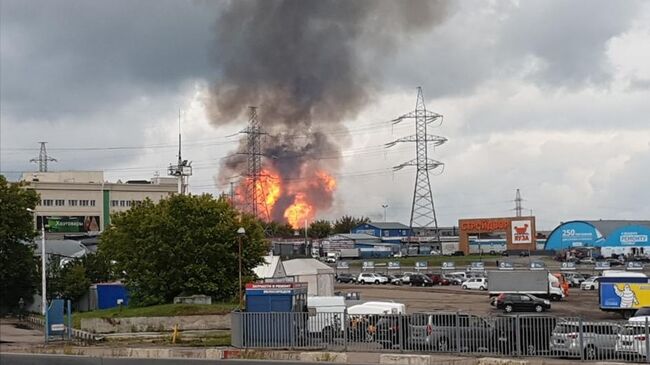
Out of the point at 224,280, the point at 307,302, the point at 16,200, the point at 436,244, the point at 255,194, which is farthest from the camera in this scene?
the point at 436,244

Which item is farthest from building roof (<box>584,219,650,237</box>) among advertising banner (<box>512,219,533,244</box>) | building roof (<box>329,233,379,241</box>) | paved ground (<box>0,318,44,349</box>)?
paved ground (<box>0,318,44,349</box>)

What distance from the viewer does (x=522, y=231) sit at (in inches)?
5300

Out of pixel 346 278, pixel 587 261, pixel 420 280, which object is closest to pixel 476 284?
pixel 420 280

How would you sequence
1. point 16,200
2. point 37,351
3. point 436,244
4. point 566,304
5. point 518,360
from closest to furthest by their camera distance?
point 518,360
point 37,351
point 16,200
point 566,304
point 436,244

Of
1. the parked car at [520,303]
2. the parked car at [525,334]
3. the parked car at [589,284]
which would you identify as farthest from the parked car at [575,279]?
the parked car at [525,334]

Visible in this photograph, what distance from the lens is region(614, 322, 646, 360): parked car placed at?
26.1 metres

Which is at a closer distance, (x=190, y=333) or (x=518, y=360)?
(x=518, y=360)

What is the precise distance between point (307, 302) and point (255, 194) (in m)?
87.5

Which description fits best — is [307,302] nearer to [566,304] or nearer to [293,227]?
[566,304]

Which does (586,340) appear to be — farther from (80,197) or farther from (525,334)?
(80,197)

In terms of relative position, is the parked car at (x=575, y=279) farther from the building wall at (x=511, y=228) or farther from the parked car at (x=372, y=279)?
the building wall at (x=511, y=228)

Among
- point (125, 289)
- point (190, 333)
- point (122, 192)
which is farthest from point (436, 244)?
point (190, 333)

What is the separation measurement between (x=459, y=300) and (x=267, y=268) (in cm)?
1778

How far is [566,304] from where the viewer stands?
212 ft
